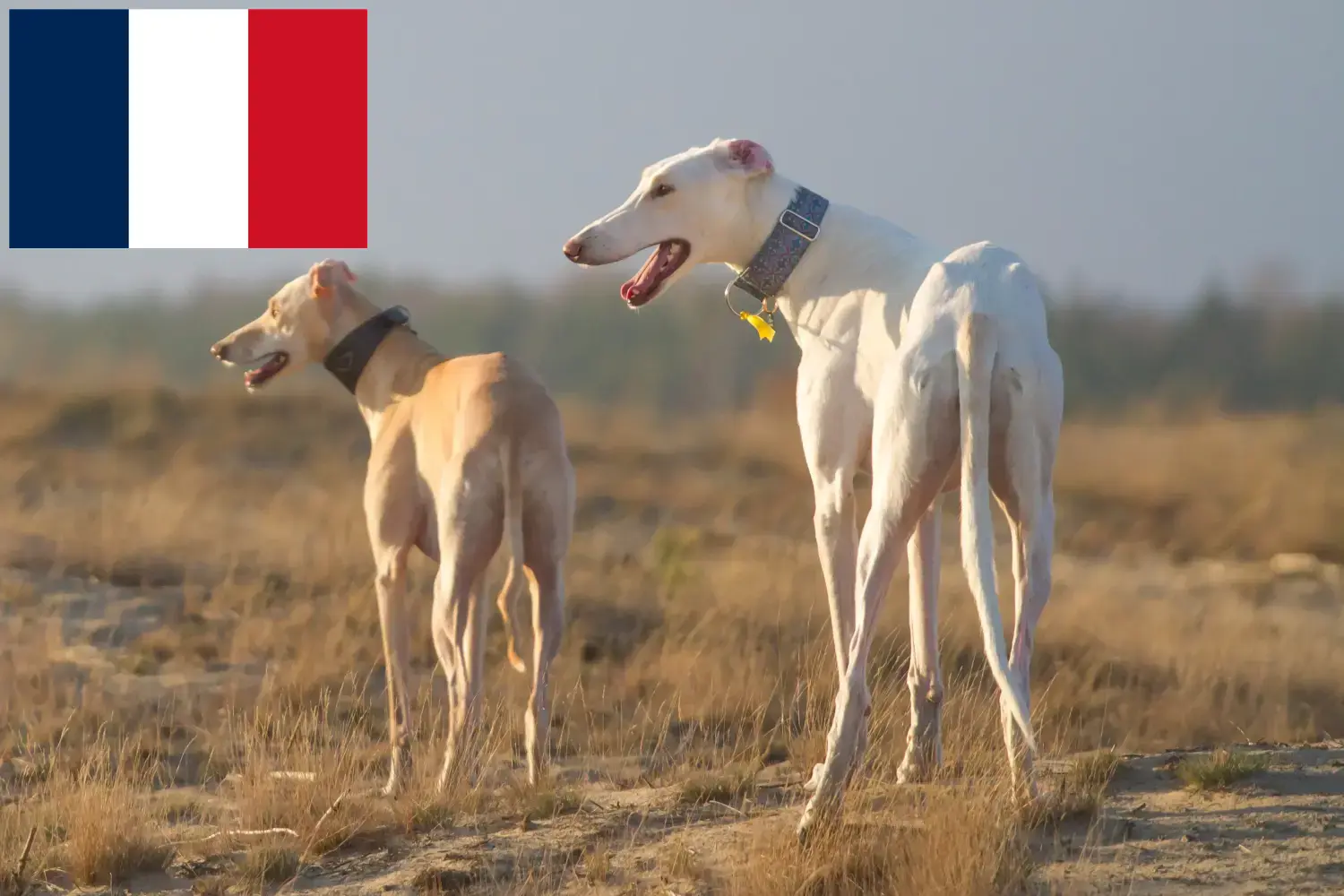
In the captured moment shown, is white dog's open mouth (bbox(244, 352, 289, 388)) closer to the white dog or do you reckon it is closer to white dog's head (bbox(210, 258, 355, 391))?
white dog's head (bbox(210, 258, 355, 391))

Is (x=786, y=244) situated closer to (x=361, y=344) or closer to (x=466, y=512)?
(x=466, y=512)

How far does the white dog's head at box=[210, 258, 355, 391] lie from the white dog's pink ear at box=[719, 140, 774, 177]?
3.26m

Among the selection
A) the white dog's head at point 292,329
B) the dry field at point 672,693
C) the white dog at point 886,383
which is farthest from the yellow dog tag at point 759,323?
the white dog's head at point 292,329

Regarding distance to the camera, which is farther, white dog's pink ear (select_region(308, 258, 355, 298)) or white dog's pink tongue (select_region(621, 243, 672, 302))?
white dog's pink ear (select_region(308, 258, 355, 298))

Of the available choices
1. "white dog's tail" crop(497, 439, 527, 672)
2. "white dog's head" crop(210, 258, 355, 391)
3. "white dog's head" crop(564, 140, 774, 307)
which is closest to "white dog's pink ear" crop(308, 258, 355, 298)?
"white dog's head" crop(210, 258, 355, 391)

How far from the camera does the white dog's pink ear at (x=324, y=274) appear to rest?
913 centimetres

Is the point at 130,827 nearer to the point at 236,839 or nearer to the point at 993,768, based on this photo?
the point at 236,839

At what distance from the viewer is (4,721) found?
10.5 meters

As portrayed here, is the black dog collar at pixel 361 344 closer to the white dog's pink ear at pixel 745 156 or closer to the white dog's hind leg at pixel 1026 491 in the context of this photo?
the white dog's pink ear at pixel 745 156

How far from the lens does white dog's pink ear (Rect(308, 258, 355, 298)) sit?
30.0 feet

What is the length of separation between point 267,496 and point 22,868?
62.8 feet

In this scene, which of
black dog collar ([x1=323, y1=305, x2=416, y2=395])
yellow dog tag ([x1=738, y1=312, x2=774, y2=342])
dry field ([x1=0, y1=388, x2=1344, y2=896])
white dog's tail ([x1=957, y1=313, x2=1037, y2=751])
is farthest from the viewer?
black dog collar ([x1=323, y1=305, x2=416, y2=395])

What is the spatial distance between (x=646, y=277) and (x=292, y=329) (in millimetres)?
3271

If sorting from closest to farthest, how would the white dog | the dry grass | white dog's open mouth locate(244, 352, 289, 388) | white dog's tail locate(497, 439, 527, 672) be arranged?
1. the white dog
2. the dry grass
3. white dog's tail locate(497, 439, 527, 672)
4. white dog's open mouth locate(244, 352, 289, 388)
